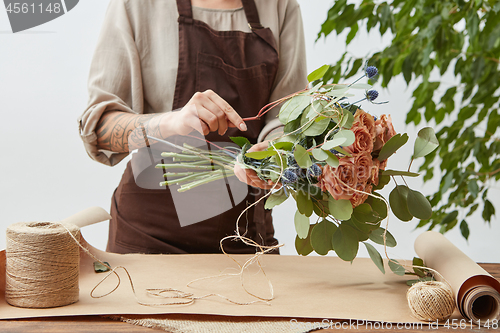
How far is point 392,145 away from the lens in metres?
0.56

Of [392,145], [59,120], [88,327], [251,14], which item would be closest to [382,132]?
[392,145]

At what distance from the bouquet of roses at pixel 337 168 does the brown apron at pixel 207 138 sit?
0.34 metres

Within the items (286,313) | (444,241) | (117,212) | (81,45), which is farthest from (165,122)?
(81,45)

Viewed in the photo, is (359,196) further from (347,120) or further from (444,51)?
(444,51)

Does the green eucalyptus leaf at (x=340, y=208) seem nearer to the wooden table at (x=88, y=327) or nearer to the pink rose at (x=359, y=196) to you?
the pink rose at (x=359, y=196)

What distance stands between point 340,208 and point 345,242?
0.24ft

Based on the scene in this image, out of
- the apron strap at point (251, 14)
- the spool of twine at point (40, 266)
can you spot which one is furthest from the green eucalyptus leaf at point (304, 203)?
the apron strap at point (251, 14)

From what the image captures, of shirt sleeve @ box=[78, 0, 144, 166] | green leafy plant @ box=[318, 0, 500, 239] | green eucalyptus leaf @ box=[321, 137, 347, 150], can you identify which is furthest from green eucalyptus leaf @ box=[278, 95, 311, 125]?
green leafy plant @ box=[318, 0, 500, 239]

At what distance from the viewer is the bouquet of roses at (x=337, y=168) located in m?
0.53

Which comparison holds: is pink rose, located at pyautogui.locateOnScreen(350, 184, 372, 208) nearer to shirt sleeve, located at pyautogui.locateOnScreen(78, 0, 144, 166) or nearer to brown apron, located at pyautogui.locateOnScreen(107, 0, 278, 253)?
brown apron, located at pyautogui.locateOnScreen(107, 0, 278, 253)

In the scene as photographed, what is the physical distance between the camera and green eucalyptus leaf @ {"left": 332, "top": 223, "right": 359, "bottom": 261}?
1.91ft

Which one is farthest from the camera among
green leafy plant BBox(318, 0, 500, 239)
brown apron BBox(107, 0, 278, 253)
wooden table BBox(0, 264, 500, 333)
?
green leafy plant BBox(318, 0, 500, 239)

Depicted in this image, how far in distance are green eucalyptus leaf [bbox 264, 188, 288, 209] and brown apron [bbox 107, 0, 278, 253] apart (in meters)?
0.33

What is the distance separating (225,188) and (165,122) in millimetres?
252
